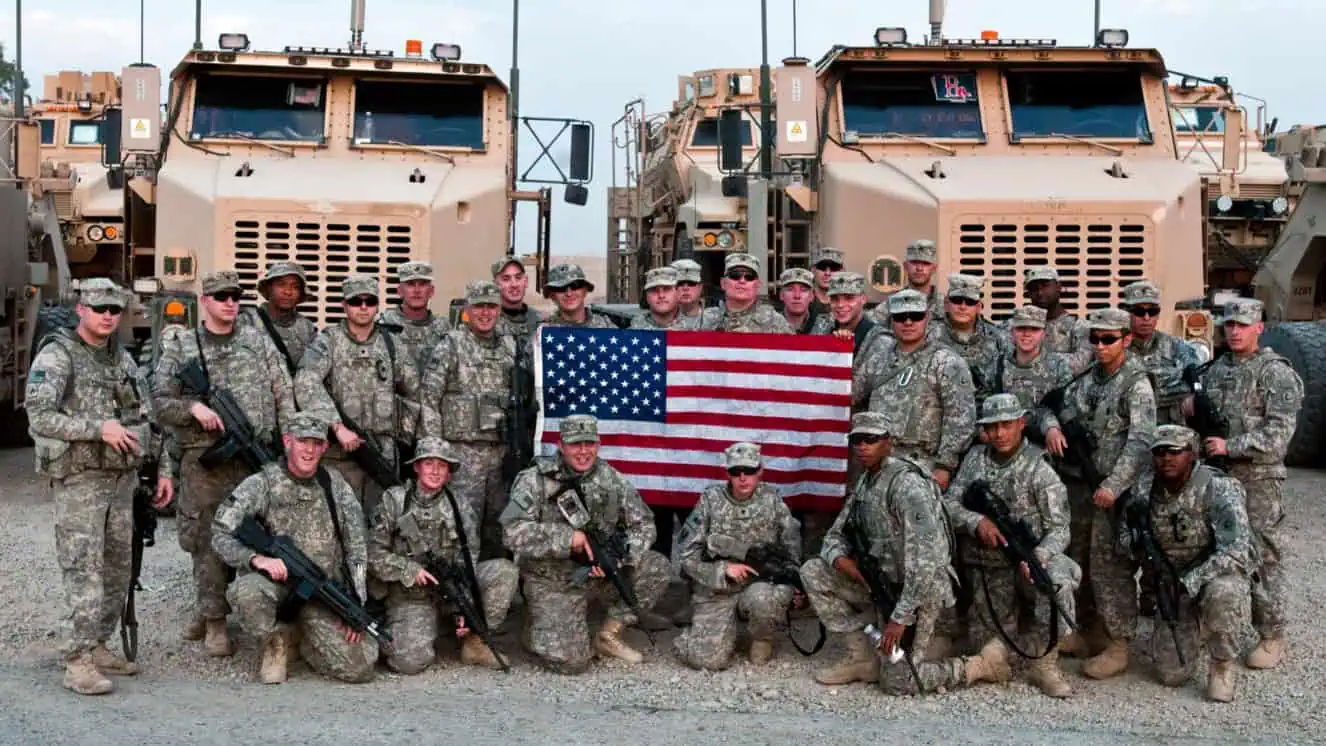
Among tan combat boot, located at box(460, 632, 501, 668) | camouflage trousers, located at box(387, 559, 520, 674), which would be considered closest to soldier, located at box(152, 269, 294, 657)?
camouflage trousers, located at box(387, 559, 520, 674)

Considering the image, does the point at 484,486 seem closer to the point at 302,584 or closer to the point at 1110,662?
the point at 302,584

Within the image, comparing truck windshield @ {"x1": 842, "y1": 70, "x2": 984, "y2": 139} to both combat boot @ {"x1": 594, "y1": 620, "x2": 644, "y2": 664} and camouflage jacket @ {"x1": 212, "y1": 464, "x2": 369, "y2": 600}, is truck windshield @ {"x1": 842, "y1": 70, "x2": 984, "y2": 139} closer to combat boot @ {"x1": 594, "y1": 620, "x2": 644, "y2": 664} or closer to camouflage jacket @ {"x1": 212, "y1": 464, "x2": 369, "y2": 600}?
combat boot @ {"x1": 594, "y1": 620, "x2": 644, "y2": 664}

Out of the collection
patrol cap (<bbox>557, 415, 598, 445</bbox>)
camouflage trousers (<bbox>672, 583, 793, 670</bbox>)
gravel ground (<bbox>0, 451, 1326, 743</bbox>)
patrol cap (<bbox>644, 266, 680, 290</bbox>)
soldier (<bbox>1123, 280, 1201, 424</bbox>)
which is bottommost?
gravel ground (<bbox>0, 451, 1326, 743</bbox>)

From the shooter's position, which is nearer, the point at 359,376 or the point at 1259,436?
the point at 1259,436

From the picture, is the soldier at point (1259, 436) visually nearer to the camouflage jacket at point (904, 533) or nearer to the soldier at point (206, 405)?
the camouflage jacket at point (904, 533)

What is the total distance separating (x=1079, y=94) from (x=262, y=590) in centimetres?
603

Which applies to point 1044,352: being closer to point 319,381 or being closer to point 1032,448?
point 1032,448

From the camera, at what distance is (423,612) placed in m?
6.70

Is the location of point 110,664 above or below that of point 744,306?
below

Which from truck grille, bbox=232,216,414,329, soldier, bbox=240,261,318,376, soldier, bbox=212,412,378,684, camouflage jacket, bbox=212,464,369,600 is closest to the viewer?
soldier, bbox=212,412,378,684

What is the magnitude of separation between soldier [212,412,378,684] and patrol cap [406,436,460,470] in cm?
32

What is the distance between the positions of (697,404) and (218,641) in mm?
2279

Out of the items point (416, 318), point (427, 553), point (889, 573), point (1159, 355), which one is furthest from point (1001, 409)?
point (416, 318)

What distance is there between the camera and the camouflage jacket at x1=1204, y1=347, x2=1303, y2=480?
6.85 metres
